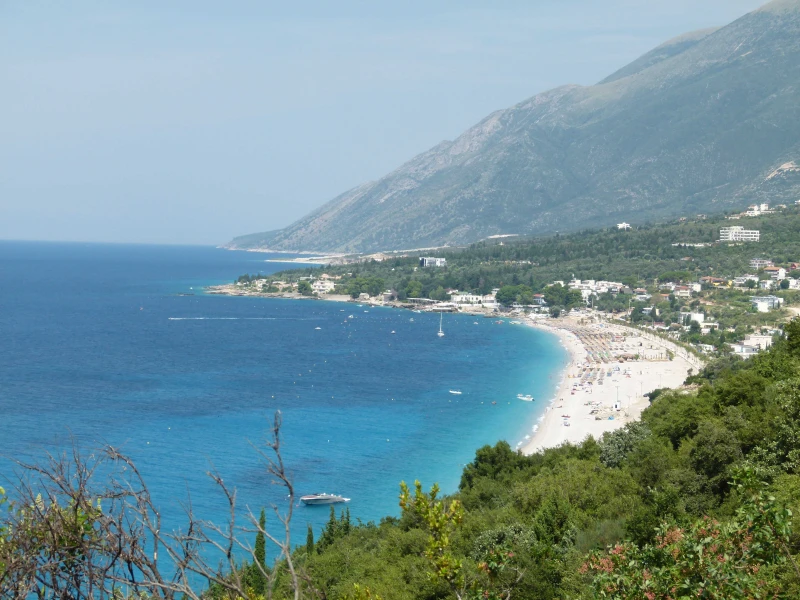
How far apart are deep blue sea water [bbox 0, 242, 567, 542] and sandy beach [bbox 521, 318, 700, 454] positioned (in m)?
1.29

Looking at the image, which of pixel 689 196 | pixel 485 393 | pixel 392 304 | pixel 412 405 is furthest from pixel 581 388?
pixel 689 196

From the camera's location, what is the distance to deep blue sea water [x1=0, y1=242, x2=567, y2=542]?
2698 centimetres

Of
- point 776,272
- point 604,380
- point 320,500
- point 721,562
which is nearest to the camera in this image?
point 721,562

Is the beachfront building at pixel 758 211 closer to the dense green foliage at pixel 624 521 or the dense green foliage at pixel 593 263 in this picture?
the dense green foliage at pixel 593 263

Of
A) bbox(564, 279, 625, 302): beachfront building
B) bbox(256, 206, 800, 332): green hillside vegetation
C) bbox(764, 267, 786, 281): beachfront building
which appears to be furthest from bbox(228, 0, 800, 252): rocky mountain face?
bbox(764, 267, 786, 281): beachfront building

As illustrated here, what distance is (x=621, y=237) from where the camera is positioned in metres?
107

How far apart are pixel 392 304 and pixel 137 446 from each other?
60266 mm

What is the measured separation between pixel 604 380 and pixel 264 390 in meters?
18.7

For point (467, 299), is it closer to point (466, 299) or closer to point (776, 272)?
point (466, 299)

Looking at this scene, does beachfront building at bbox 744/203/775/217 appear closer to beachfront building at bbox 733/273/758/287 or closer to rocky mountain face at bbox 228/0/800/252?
rocky mountain face at bbox 228/0/800/252

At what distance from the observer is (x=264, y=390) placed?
4131 cm

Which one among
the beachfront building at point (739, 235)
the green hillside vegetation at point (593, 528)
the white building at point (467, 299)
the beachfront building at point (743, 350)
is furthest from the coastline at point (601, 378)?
the beachfront building at point (739, 235)

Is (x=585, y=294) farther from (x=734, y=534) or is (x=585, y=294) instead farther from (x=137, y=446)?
(x=734, y=534)

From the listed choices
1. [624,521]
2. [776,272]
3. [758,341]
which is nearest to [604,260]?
[776,272]
